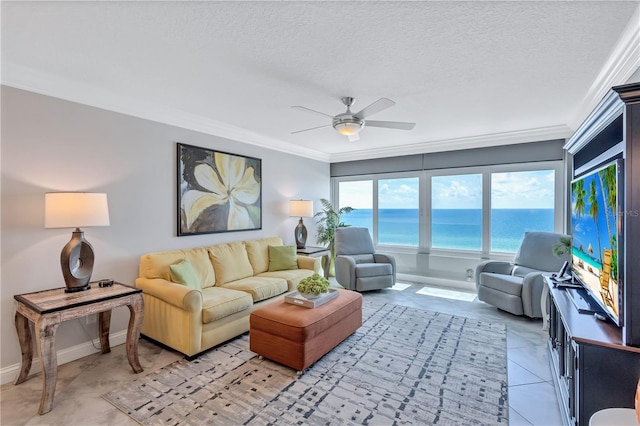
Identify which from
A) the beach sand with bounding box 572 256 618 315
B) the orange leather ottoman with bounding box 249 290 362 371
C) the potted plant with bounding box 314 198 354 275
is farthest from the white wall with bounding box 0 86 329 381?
the beach sand with bounding box 572 256 618 315

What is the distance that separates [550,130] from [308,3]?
4189 millimetres

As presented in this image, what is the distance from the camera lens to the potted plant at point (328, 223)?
5.97 metres

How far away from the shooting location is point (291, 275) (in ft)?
13.4

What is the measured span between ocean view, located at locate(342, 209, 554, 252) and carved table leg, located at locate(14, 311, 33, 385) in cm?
513

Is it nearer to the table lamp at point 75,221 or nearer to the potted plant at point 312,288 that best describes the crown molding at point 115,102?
the table lamp at point 75,221

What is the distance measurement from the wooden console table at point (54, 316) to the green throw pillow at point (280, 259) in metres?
1.98

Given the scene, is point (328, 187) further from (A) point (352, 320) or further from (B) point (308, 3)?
(B) point (308, 3)

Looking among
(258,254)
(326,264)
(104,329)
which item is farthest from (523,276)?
(104,329)

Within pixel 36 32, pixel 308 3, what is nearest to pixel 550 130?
pixel 308 3

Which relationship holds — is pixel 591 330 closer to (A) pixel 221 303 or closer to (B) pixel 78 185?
(A) pixel 221 303

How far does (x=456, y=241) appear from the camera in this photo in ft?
17.1

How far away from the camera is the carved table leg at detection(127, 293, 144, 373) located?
2.53 metres

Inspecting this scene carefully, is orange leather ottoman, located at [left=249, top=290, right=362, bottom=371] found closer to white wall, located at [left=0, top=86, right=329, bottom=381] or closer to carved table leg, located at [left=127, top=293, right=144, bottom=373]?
carved table leg, located at [left=127, top=293, right=144, bottom=373]

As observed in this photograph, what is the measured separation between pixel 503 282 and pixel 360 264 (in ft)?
6.68
